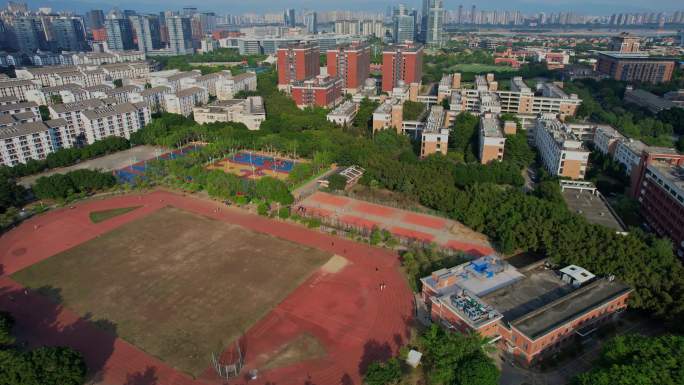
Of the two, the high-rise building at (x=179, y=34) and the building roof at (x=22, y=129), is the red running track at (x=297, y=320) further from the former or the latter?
the high-rise building at (x=179, y=34)

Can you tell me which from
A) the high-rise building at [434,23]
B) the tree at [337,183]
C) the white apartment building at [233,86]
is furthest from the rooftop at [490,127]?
the high-rise building at [434,23]

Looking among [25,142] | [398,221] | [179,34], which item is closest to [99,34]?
[179,34]

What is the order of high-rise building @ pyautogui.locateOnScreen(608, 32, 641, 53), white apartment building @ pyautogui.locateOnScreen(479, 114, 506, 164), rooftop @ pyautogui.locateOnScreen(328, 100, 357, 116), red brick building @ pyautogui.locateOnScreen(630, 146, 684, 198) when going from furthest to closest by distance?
high-rise building @ pyautogui.locateOnScreen(608, 32, 641, 53) → rooftop @ pyautogui.locateOnScreen(328, 100, 357, 116) → white apartment building @ pyautogui.locateOnScreen(479, 114, 506, 164) → red brick building @ pyautogui.locateOnScreen(630, 146, 684, 198)

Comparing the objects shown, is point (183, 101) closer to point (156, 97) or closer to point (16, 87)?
point (156, 97)

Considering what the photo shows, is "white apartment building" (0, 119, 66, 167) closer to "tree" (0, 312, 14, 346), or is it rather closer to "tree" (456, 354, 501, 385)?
"tree" (0, 312, 14, 346)

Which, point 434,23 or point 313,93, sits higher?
point 434,23

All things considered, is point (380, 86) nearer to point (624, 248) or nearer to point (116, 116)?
point (116, 116)

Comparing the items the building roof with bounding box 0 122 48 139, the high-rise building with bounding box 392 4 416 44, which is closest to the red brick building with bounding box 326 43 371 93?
the building roof with bounding box 0 122 48 139
